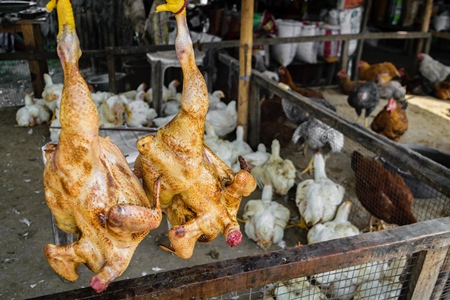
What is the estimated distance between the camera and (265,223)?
339 cm

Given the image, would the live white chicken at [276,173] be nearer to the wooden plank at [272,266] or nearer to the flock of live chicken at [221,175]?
the flock of live chicken at [221,175]

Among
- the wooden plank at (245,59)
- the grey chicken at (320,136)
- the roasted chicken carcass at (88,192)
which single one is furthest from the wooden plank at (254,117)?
the roasted chicken carcass at (88,192)

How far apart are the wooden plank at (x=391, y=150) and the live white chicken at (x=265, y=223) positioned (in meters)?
0.97

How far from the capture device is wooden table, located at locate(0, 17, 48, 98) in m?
6.06

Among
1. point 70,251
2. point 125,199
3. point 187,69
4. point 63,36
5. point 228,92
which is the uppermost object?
point 63,36

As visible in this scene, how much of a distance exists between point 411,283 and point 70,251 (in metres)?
1.62

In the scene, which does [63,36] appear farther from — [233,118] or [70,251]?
[233,118]

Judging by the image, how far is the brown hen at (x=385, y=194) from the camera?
10.9 ft

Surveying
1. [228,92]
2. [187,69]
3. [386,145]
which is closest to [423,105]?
[228,92]

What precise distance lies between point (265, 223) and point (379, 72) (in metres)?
6.11

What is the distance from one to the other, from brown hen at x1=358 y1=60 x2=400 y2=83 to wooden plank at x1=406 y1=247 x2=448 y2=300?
673 cm

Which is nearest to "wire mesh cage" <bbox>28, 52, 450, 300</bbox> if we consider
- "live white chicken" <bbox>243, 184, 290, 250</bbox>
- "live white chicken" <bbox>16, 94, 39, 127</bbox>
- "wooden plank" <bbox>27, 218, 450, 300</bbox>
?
"wooden plank" <bbox>27, 218, 450, 300</bbox>

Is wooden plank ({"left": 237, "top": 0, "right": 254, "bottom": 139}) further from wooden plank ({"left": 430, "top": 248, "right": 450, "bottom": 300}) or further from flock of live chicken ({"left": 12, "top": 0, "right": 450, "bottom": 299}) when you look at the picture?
wooden plank ({"left": 430, "top": 248, "right": 450, "bottom": 300})

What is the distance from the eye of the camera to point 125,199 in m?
1.20
